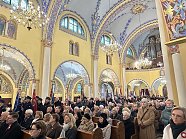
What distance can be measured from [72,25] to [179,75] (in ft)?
34.8

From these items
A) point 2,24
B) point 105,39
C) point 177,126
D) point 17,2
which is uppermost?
point 105,39

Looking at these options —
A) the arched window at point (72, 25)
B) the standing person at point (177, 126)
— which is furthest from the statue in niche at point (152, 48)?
the standing person at point (177, 126)

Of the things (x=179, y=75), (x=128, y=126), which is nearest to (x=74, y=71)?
(x=179, y=75)

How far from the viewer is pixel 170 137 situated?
2.10m

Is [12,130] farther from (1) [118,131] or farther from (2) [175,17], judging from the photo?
(2) [175,17]

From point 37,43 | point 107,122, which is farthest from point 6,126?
point 37,43

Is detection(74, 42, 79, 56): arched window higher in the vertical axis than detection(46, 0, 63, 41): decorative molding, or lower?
lower

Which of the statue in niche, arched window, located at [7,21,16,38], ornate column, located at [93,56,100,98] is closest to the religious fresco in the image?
arched window, located at [7,21,16,38]

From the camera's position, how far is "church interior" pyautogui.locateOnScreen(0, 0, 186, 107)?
225 inches

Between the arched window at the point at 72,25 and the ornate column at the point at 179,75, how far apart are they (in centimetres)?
952

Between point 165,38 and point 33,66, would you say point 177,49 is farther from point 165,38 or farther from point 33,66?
point 33,66

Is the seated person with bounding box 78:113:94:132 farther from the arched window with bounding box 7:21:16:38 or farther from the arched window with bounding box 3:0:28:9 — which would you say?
the arched window with bounding box 3:0:28:9

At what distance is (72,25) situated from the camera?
46.0 feet

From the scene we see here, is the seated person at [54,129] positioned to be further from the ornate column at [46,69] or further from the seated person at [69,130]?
the ornate column at [46,69]
